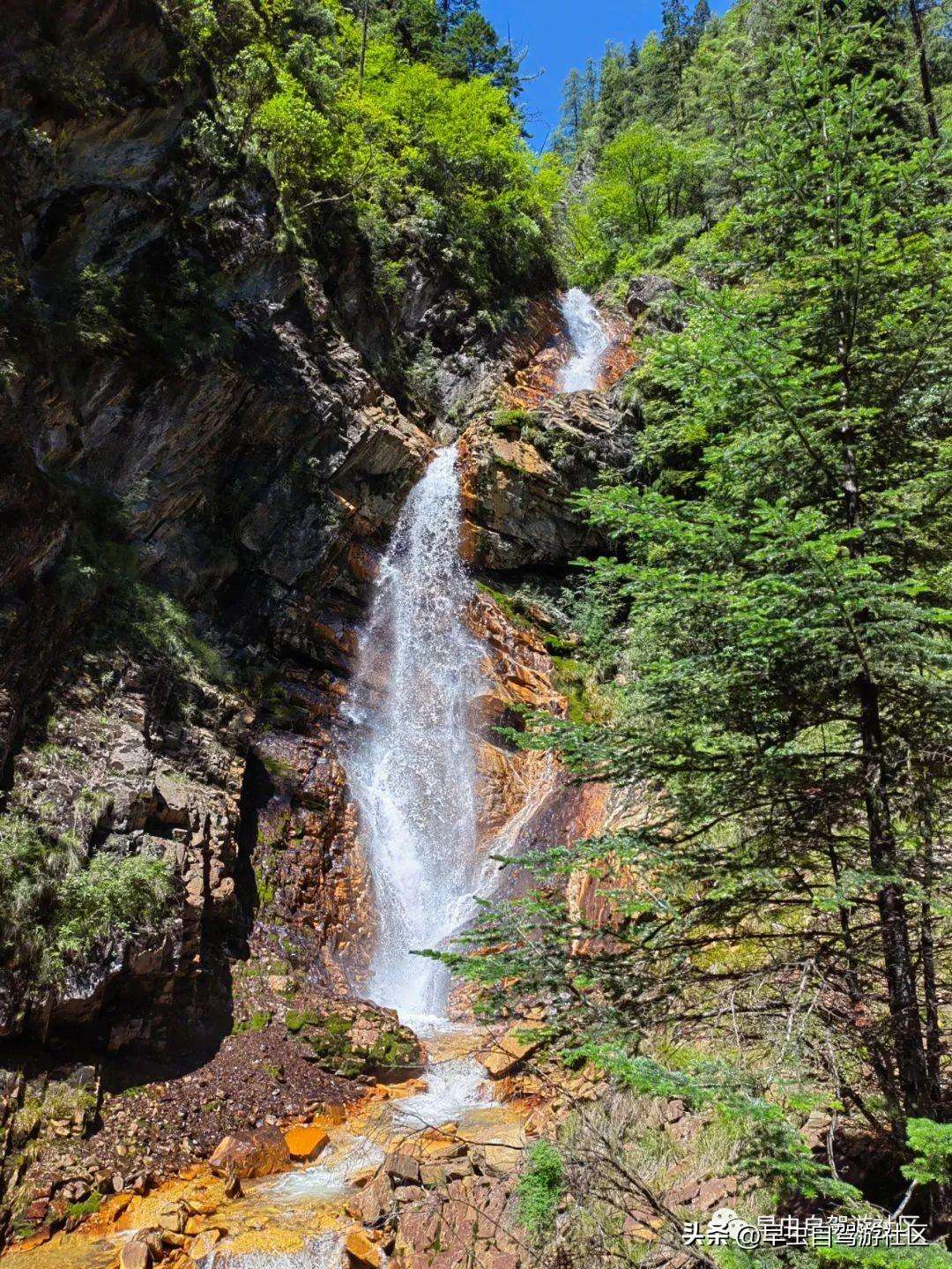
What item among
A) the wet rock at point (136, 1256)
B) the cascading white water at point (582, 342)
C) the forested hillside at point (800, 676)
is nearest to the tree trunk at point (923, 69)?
the cascading white water at point (582, 342)

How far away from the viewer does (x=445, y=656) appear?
17.6 m

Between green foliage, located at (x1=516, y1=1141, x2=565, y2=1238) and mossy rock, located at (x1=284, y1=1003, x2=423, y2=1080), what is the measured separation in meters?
4.85

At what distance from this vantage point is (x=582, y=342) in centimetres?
2678

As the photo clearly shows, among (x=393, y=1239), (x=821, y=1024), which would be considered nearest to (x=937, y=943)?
(x=821, y=1024)

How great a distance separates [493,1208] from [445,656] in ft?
42.3

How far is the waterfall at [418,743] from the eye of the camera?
1292cm

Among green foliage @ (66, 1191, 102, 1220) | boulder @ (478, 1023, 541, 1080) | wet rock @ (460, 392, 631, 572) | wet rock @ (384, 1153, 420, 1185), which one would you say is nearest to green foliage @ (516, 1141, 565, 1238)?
wet rock @ (384, 1153, 420, 1185)

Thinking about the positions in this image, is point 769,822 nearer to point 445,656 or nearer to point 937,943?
point 937,943

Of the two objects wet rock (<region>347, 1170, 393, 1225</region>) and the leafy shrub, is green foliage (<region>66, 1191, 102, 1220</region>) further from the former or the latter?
wet rock (<region>347, 1170, 393, 1225</region>)

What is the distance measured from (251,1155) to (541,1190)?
13.0 ft

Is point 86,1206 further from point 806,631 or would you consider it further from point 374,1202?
point 806,631

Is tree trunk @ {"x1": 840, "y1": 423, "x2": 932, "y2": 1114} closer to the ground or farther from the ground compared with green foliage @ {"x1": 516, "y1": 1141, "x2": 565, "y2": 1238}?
farther from the ground

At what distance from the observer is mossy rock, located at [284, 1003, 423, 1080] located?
9.22m

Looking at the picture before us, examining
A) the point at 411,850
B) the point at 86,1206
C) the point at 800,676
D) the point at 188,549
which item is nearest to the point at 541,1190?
the point at 800,676
